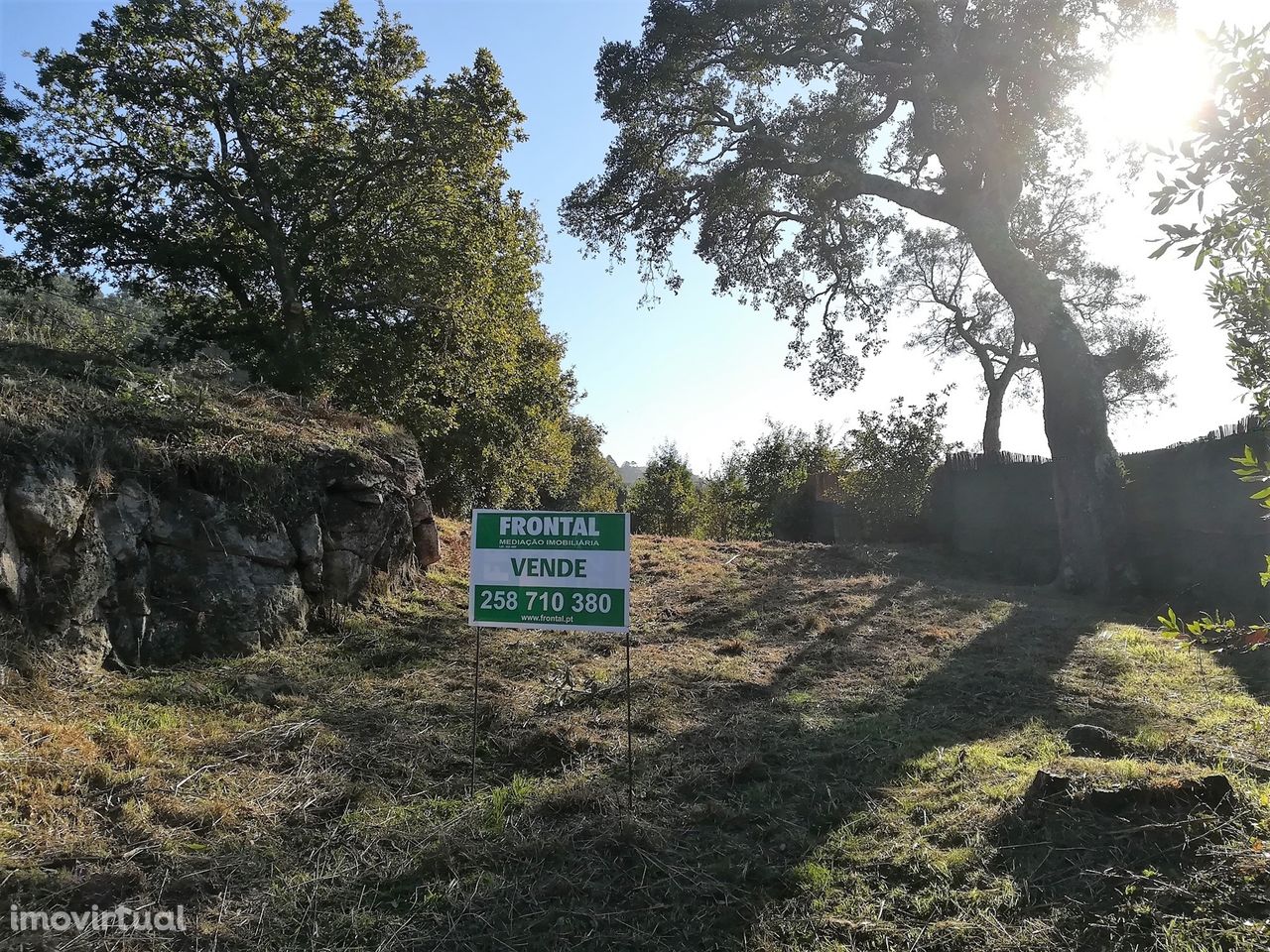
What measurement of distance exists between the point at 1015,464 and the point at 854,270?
515 cm

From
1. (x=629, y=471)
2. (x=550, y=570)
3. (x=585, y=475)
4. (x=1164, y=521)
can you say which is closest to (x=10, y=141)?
(x=550, y=570)

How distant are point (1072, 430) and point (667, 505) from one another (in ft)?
44.0

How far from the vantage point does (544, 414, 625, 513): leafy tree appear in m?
29.0

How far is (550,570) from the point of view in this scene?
4.68 meters

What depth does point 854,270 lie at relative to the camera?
51.3 ft

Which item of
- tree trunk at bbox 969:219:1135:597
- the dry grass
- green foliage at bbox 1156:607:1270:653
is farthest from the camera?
tree trunk at bbox 969:219:1135:597

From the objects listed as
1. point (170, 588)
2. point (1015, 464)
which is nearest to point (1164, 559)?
point (1015, 464)

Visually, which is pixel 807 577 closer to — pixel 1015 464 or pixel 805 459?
pixel 1015 464

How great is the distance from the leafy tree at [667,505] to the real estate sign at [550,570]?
17604mm

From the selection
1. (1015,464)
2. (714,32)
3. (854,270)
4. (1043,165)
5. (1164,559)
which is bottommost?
(1164,559)

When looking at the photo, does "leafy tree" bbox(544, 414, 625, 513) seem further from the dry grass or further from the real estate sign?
the real estate sign

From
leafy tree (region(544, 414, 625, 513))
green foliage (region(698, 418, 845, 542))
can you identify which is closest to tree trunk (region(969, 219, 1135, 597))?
green foliage (region(698, 418, 845, 542))

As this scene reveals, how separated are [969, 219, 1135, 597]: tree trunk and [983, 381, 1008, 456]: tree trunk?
10.7m

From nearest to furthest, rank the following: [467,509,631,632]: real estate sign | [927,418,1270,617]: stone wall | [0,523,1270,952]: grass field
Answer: [0,523,1270,952]: grass field < [467,509,631,632]: real estate sign < [927,418,1270,617]: stone wall
